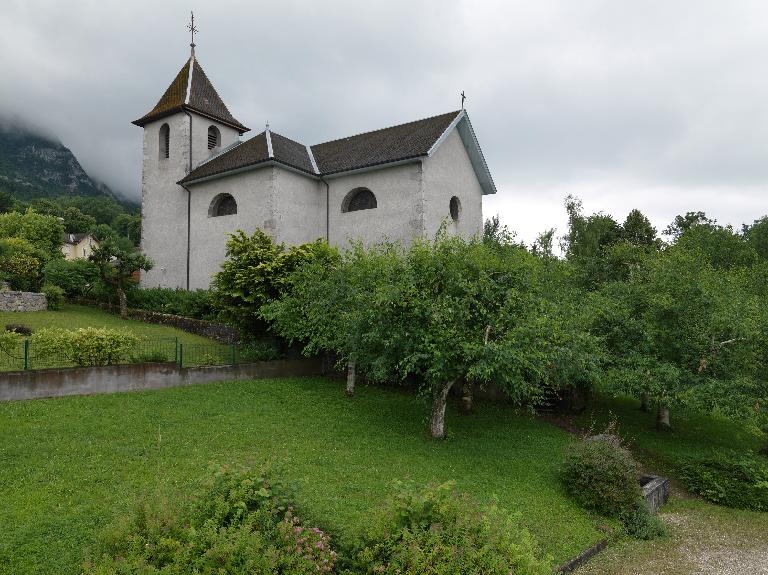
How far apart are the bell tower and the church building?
58mm

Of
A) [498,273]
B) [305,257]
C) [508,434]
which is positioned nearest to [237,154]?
[305,257]

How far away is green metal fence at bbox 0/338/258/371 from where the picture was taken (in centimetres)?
1177

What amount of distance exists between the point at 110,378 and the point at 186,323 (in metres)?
9.15

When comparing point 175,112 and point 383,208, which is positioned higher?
point 175,112

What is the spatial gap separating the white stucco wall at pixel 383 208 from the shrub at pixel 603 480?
1294 centimetres

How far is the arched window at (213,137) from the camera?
27375 mm

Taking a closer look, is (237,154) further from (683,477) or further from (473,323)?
(683,477)

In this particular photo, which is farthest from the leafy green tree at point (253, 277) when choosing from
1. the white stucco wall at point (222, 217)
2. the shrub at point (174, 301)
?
the white stucco wall at point (222, 217)

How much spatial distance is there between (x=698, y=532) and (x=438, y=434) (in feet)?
19.3

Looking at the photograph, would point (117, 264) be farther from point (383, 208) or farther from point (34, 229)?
point (34, 229)

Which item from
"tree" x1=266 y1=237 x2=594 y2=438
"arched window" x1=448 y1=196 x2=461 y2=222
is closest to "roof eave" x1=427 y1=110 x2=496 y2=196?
"arched window" x1=448 y1=196 x2=461 y2=222

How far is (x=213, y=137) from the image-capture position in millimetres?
27641

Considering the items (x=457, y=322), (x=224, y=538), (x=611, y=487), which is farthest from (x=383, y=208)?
(x=224, y=538)

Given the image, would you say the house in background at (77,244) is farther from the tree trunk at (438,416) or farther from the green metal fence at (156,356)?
the tree trunk at (438,416)
